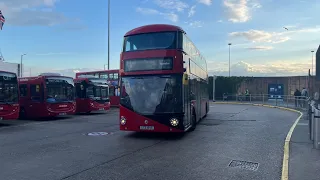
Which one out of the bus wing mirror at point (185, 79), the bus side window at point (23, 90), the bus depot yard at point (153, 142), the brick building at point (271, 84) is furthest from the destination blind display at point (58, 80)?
the brick building at point (271, 84)

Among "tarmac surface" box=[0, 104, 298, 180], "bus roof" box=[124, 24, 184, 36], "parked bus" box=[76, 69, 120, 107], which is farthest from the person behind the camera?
"parked bus" box=[76, 69, 120, 107]

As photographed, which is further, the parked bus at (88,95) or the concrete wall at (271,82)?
the concrete wall at (271,82)

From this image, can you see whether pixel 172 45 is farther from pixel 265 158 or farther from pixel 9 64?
pixel 9 64

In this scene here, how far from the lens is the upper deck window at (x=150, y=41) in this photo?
11.0 m

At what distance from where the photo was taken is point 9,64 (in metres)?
24.8

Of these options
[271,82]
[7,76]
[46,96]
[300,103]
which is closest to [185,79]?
[7,76]

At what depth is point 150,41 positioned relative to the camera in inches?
442

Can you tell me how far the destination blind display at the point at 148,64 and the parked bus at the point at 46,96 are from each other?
9417mm

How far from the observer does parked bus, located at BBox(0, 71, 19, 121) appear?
14.9 meters

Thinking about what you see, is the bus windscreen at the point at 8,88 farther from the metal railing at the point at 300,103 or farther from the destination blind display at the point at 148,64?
the metal railing at the point at 300,103

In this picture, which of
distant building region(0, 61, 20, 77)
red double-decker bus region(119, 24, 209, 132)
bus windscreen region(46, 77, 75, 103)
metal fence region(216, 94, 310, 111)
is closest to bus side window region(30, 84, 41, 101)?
bus windscreen region(46, 77, 75, 103)

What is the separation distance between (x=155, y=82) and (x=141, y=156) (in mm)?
3411

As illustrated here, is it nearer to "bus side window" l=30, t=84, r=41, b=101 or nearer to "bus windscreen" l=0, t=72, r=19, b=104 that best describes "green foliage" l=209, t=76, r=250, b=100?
"bus side window" l=30, t=84, r=41, b=101

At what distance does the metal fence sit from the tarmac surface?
42.8ft
